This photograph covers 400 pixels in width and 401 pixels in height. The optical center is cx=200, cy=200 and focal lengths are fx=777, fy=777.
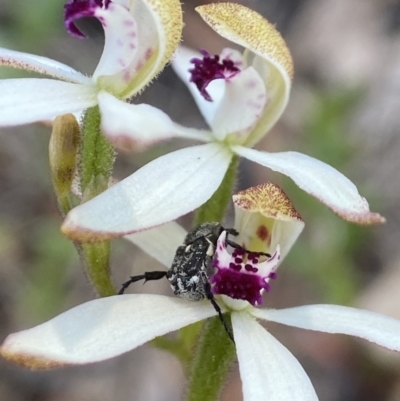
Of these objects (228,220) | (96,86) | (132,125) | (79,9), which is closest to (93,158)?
(96,86)

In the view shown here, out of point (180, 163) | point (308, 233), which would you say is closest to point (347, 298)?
point (308, 233)

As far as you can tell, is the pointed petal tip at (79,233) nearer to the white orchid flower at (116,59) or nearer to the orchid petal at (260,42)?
the white orchid flower at (116,59)

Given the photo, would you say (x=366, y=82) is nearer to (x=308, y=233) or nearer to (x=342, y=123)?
(x=342, y=123)

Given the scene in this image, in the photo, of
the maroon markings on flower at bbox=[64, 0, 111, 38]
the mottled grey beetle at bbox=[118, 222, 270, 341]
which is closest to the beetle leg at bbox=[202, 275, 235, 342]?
the mottled grey beetle at bbox=[118, 222, 270, 341]

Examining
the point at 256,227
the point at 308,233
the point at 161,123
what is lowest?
the point at 308,233

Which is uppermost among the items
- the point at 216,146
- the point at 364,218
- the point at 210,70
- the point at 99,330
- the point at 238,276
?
the point at 364,218

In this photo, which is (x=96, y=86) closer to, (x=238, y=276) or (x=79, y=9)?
(x=79, y=9)
